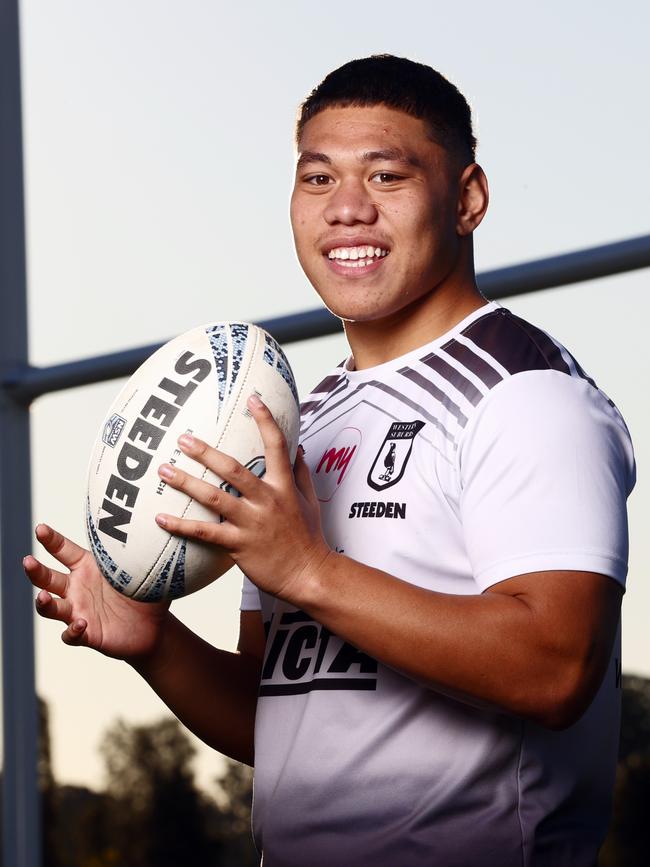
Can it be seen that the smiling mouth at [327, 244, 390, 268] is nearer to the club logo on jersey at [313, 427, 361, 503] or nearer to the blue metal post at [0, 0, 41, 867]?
the club logo on jersey at [313, 427, 361, 503]

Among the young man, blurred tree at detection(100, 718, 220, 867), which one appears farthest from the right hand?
blurred tree at detection(100, 718, 220, 867)

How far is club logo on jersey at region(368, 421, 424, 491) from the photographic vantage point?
1125mm

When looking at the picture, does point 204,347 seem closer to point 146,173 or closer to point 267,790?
point 267,790

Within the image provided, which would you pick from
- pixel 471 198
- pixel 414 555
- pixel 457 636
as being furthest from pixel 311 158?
pixel 457 636

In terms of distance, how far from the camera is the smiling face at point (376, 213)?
1.16 m

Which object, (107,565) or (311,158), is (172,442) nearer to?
(107,565)

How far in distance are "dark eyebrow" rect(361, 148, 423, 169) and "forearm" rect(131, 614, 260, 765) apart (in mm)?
506

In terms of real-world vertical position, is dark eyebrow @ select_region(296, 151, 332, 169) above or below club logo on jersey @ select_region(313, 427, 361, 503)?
above

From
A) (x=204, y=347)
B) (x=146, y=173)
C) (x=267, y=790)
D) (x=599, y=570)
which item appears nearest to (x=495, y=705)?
(x=599, y=570)

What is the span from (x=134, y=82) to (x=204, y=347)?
7.32 feet

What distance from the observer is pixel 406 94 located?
1.20 m

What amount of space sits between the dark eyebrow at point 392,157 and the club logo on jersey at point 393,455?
0.78 feet

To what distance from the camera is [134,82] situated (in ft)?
10.5

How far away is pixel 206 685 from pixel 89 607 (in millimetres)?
169
